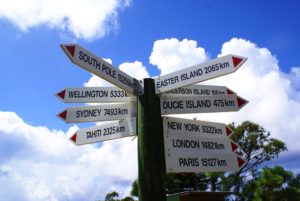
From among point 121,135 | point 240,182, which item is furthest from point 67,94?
point 240,182

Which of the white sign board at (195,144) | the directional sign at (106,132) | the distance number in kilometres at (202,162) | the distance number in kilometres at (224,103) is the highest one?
the distance number in kilometres at (224,103)

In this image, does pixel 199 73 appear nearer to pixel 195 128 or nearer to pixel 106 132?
pixel 195 128

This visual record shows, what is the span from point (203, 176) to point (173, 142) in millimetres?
31675

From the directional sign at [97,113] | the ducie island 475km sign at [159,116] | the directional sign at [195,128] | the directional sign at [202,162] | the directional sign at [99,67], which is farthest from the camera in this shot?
the directional sign at [97,113]

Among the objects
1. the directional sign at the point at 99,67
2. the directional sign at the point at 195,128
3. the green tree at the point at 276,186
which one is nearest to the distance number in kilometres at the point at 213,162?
the directional sign at the point at 195,128

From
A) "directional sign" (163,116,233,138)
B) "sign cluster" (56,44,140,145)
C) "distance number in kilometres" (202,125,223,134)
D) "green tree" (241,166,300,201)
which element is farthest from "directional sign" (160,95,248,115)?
"green tree" (241,166,300,201)

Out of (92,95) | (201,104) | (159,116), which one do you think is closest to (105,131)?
(92,95)

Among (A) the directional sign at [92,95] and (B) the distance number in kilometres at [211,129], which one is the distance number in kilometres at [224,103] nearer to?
(B) the distance number in kilometres at [211,129]

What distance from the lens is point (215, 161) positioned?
539 centimetres

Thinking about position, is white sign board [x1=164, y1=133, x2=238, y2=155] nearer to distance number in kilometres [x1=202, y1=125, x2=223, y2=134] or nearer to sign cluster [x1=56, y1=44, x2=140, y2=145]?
distance number in kilometres [x1=202, y1=125, x2=223, y2=134]

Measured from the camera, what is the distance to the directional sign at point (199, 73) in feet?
16.8

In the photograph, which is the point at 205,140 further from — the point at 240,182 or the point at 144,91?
the point at 240,182

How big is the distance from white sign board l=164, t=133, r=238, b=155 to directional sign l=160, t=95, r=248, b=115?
33 cm

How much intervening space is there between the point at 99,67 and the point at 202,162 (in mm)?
1736
